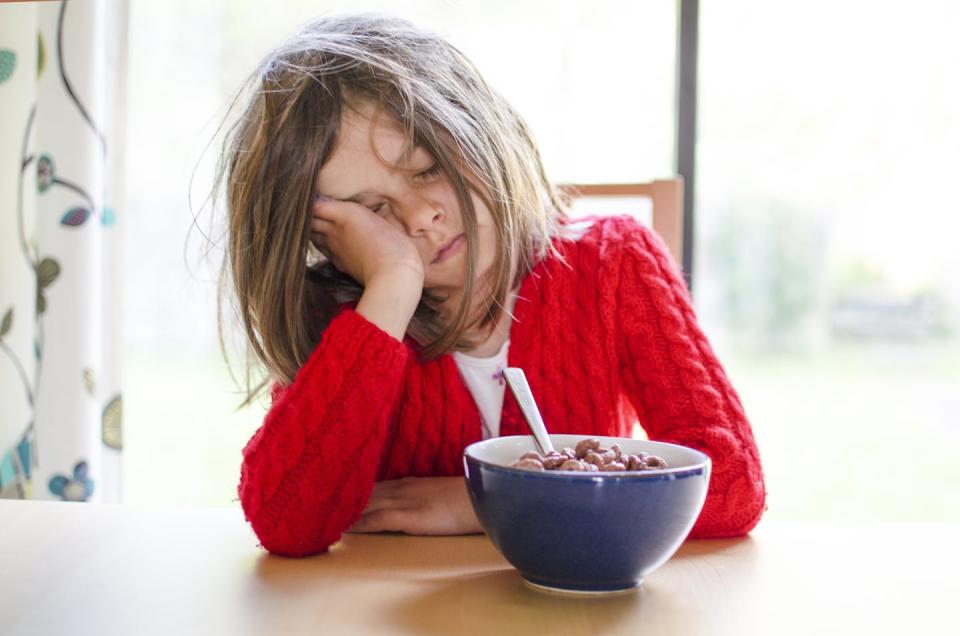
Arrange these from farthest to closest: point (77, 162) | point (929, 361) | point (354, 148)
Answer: point (929, 361) < point (77, 162) < point (354, 148)

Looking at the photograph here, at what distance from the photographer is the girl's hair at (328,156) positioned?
3.14 ft

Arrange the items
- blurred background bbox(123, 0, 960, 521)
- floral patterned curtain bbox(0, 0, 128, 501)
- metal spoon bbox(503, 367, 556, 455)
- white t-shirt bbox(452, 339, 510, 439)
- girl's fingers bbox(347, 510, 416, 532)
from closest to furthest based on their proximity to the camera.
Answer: metal spoon bbox(503, 367, 556, 455) → girl's fingers bbox(347, 510, 416, 532) → white t-shirt bbox(452, 339, 510, 439) → floral patterned curtain bbox(0, 0, 128, 501) → blurred background bbox(123, 0, 960, 521)

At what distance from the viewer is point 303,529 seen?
71 centimetres

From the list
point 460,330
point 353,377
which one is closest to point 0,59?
point 460,330

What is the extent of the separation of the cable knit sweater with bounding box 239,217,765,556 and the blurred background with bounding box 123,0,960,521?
1382 mm

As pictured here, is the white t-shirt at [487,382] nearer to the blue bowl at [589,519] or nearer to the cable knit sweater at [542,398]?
the cable knit sweater at [542,398]

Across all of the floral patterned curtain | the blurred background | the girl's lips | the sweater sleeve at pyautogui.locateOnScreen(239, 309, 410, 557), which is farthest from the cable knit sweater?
the blurred background

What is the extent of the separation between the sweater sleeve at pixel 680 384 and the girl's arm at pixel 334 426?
10.3 inches

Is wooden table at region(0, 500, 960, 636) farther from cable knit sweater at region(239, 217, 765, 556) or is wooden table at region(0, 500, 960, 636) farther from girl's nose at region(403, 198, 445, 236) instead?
girl's nose at region(403, 198, 445, 236)

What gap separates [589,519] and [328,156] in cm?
53

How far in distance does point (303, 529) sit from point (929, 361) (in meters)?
4.96

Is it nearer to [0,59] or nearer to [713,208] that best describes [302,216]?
[0,59]

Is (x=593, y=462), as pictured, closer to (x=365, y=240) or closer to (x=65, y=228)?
(x=365, y=240)

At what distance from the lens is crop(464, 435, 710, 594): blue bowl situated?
553 millimetres
